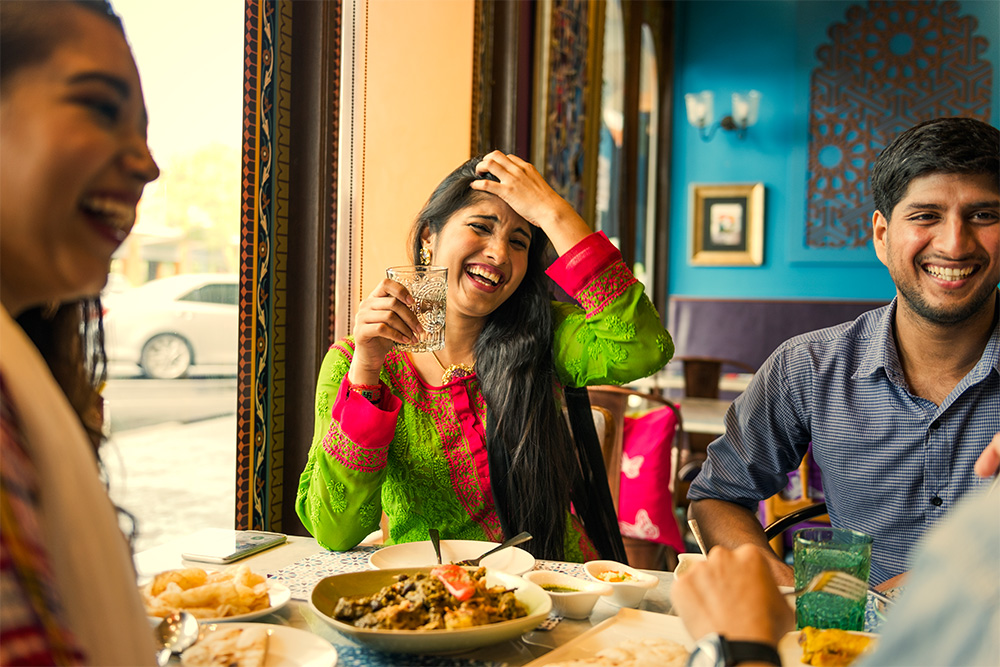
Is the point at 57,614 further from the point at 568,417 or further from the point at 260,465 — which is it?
the point at 260,465

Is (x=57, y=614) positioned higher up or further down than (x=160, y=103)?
further down

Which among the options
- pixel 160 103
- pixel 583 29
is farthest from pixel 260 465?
pixel 583 29

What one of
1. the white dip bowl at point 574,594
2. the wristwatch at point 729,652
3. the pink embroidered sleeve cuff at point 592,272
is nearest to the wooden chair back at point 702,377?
the pink embroidered sleeve cuff at point 592,272

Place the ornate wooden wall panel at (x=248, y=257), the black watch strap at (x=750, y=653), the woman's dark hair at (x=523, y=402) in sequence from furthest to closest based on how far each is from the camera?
the ornate wooden wall panel at (x=248, y=257)
the woman's dark hair at (x=523, y=402)
the black watch strap at (x=750, y=653)

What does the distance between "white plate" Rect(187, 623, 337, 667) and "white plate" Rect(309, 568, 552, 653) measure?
0.09ft

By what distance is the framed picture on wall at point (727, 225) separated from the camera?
6461mm

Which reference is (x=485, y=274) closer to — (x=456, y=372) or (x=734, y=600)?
(x=456, y=372)

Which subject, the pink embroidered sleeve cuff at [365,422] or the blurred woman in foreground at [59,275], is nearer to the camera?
the blurred woman in foreground at [59,275]

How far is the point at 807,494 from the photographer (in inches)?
124

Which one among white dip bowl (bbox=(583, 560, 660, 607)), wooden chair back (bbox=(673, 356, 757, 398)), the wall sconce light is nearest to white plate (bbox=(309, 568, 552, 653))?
white dip bowl (bbox=(583, 560, 660, 607))

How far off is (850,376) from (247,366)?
137 centimetres

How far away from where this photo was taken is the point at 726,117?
6.48 m

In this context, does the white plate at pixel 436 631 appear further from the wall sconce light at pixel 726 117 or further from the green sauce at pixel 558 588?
the wall sconce light at pixel 726 117

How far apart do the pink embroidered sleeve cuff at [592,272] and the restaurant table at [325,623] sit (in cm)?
62
